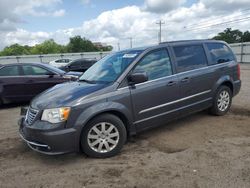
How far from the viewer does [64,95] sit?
4.54m

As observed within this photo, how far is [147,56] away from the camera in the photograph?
206 inches

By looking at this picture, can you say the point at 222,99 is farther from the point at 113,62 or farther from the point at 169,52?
the point at 113,62

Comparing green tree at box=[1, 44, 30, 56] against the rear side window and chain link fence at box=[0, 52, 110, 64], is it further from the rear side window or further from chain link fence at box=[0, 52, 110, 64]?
the rear side window

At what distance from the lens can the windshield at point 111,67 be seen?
5035 millimetres

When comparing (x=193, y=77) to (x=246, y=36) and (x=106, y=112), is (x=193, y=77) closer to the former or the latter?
(x=106, y=112)

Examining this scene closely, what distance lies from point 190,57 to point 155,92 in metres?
1.37

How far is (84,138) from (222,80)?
11.8 ft

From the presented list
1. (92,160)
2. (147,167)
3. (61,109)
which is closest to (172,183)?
(147,167)

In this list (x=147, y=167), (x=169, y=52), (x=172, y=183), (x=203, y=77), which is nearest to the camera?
(x=172, y=183)

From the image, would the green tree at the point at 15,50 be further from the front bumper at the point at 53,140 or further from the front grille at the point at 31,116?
the front bumper at the point at 53,140

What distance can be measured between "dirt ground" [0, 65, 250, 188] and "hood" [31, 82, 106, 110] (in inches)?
36.0

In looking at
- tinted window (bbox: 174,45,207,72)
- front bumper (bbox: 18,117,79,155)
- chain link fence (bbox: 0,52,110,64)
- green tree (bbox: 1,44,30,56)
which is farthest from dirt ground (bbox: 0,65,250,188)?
green tree (bbox: 1,44,30,56)

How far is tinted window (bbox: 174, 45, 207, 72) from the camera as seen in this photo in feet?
18.7

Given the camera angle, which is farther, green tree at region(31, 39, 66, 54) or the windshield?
green tree at region(31, 39, 66, 54)
